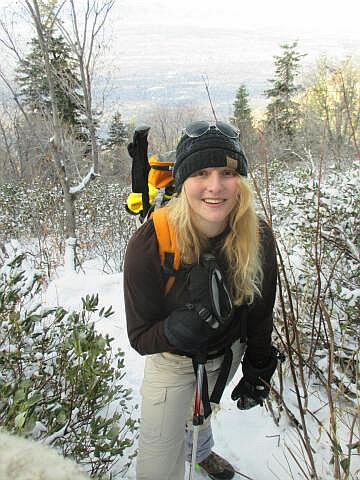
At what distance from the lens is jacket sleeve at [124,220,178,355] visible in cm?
156

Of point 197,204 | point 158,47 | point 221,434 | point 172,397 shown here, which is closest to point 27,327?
point 172,397

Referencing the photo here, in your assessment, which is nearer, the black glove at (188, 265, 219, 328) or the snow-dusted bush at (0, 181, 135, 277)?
the black glove at (188, 265, 219, 328)

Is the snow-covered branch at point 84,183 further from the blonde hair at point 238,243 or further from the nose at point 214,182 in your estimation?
the nose at point 214,182

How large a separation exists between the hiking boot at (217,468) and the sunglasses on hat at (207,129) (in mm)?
1732

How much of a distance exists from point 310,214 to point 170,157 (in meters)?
1.56

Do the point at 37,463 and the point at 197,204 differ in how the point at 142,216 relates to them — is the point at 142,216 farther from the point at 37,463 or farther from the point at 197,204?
the point at 37,463

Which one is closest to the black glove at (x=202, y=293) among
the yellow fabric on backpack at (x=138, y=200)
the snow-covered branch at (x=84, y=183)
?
the yellow fabric on backpack at (x=138, y=200)

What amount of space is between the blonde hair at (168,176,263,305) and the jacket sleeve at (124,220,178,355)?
0.13 metres

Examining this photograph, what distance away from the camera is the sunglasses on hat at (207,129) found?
162 cm

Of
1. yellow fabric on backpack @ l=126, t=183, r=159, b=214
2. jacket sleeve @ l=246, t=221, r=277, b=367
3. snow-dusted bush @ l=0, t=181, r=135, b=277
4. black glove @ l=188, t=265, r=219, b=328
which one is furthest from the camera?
snow-dusted bush @ l=0, t=181, r=135, b=277

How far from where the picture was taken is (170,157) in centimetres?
210

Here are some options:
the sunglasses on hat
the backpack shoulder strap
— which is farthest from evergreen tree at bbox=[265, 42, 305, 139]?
the backpack shoulder strap

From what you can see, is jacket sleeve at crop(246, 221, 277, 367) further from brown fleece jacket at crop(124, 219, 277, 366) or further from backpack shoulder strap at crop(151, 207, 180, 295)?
backpack shoulder strap at crop(151, 207, 180, 295)

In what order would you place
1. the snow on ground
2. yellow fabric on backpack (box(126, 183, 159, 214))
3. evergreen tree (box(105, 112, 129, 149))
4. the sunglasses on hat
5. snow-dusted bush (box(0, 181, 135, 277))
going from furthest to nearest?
evergreen tree (box(105, 112, 129, 149)) → snow-dusted bush (box(0, 181, 135, 277)) → the snow on ground → yellow fabric on backpack (box(126, 183, 159, 214)) → the sunglasses on hat
